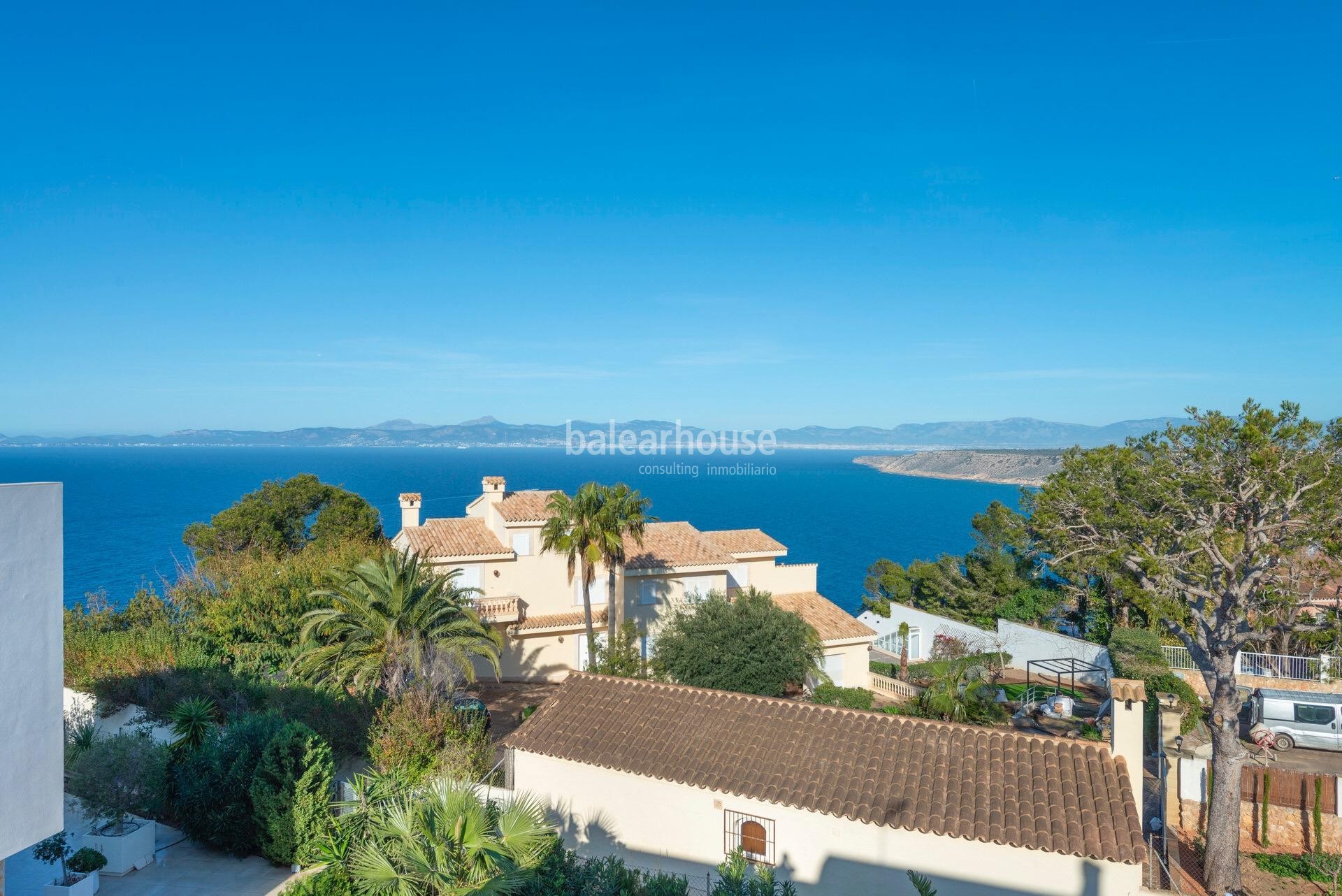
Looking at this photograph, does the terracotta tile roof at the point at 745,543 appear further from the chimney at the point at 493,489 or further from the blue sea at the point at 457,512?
the blue sea at the point at 457,512

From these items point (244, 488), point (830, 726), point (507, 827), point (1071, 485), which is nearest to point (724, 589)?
point (1071, 485)

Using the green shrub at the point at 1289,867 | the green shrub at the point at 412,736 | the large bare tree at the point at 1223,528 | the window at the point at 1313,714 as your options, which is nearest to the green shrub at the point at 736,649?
the large bare tree at the point at 1223,528

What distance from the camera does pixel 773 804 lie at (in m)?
12.3

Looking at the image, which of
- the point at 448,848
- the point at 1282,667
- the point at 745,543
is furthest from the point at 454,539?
the point at 1282,667

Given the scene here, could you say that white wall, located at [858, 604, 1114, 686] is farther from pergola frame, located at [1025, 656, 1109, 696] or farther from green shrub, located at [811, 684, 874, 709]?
green shrub, located at [811, 684, 874, 709]

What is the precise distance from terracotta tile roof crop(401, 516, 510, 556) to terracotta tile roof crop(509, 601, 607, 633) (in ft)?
9.39

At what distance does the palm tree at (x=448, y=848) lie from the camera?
27.3ft

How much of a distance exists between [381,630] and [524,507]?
10447mm

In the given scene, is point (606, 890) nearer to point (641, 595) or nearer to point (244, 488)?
point (641, 595)

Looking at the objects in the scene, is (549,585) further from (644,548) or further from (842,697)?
(842,697)

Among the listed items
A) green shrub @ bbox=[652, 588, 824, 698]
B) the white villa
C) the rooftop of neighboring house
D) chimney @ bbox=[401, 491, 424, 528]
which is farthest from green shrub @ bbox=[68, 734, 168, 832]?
chimney @ bbox=[401, 491, 424, 528]

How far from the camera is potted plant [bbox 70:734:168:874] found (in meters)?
11.7

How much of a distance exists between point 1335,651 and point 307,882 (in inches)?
1190

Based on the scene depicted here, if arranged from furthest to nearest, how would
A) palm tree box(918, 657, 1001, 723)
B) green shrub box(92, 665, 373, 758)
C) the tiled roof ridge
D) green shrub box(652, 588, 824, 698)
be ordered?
green shrub box(652, 588, 824, 698) < palm tree box(918, 657, 1001, 723) < green shrub box(92, 665, 373, 758) < the tiled roof ridge
